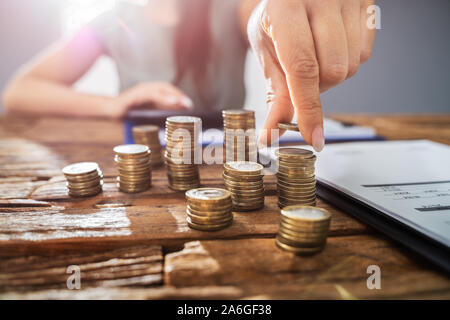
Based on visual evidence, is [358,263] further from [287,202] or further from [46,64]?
[46,64]

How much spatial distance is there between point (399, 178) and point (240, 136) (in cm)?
44

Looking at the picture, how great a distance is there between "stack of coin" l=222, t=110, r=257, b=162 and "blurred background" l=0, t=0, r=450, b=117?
12.2ft

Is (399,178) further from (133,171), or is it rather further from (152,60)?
(152,60)

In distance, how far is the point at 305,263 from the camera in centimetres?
56

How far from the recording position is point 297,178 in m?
0.76

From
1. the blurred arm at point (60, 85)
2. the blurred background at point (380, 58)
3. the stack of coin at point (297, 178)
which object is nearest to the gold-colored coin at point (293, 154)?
the stack of coin at point (297, 178)

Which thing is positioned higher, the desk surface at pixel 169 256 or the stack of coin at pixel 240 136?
the stack of coin at pixel 240 136

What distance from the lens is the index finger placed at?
853mm

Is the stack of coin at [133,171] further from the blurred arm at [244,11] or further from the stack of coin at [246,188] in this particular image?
the blurred arm at [244,11]

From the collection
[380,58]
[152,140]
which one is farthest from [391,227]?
[380,58]

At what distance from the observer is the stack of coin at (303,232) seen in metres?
0.58

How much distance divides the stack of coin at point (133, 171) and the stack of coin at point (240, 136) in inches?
9.6

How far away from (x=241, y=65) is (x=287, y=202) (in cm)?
229
